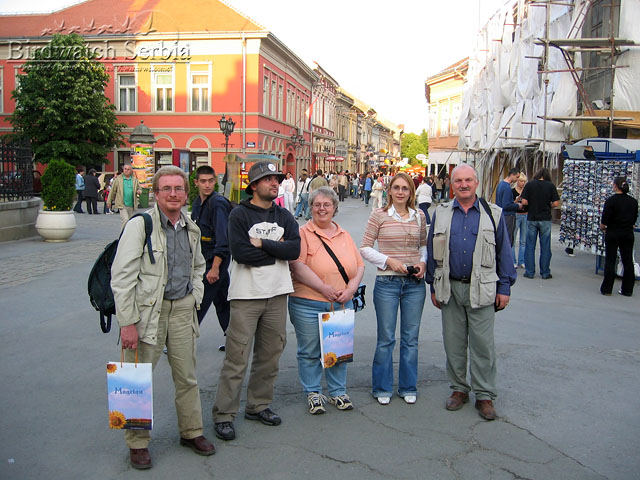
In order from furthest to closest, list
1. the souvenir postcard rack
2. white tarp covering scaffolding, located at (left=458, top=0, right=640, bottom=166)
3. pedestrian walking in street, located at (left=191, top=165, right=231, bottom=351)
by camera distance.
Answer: white tarp covering scaffolding, located at (left=458, top=0, right=640, bottom=166) → the souvenir postcard rack → pedestrian walking in street, located at (left=191, top=165, right=231, bottom=351)

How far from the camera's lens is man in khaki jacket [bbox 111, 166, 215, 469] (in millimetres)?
Result: 3738

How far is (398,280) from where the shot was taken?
4883 mm

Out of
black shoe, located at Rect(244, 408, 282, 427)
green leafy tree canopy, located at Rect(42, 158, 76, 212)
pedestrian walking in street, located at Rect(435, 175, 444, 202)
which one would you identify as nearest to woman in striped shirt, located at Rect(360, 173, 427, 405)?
black shoe, located at Rect(244, 408, 282, 427)

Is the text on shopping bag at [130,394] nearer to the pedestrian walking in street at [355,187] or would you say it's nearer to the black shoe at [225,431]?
the black shoe at [225,431]

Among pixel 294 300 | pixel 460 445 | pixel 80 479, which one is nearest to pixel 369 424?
pixel 460 445

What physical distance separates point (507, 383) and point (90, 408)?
3463mm

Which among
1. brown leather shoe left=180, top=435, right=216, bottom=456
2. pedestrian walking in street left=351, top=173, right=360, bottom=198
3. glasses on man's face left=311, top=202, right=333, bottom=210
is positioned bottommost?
brown leather shoe left=180, top=435, right=216, bottom=456

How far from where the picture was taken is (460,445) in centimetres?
424

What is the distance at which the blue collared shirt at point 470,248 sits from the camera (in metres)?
4.73

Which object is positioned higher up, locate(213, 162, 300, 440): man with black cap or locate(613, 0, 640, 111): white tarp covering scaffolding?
locate(613, 0, 640, 111): white tarp covering scaffolding

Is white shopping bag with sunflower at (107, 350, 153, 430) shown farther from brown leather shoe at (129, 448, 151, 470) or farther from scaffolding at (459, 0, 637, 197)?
scaffolding at (459, 0, 637, 197)

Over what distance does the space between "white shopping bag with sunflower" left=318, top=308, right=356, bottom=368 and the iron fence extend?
11.8 m

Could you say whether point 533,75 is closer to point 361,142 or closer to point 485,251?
point 485,251

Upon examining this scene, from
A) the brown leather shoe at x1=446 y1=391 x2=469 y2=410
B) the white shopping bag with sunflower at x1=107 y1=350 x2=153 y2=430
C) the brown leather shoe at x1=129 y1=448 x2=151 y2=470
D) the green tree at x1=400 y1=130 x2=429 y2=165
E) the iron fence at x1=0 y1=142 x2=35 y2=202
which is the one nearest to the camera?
the white shopping bag with sunflower at x1=107 y1=350 x2=153 y2=430
